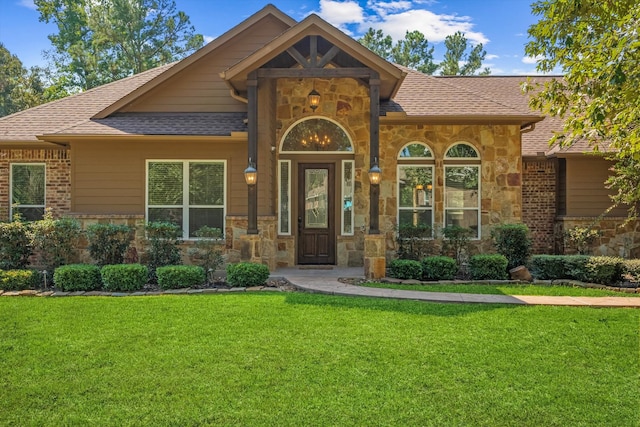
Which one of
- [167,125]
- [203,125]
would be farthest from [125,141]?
[203,125]

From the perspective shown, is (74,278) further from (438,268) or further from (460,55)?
(460,55)

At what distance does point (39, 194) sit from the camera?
11453 millimetres

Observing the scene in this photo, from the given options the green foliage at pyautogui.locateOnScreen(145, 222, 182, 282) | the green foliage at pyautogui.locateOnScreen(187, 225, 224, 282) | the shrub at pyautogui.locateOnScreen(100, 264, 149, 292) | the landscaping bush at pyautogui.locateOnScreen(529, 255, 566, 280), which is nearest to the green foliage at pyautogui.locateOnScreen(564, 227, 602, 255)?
the landscaping bush at pyautogui.locateOnScreen(529, 255, 566, 280)

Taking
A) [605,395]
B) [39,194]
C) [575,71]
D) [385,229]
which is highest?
[575,71]

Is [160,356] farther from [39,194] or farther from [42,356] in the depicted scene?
[39,194]

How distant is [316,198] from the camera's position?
11055 mm

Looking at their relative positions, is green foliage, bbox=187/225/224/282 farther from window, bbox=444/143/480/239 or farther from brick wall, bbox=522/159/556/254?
brick wall, bbox=522/159/556/254

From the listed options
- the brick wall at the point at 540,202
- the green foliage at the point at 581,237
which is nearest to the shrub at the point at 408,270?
the green foliage at the point at 581,237

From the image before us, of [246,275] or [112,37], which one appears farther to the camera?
[112,37]

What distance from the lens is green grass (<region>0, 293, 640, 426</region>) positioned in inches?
139

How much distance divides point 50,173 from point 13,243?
3276 mm

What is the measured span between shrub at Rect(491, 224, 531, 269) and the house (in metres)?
1.15

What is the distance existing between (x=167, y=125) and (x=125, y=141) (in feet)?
3.25

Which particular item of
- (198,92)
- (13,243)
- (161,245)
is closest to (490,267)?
(161,245)
